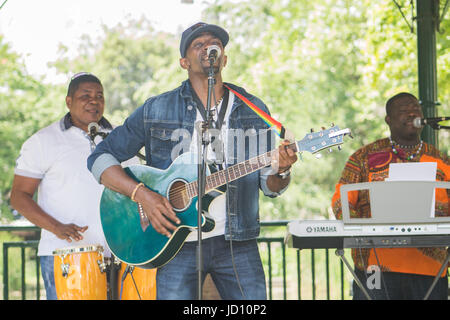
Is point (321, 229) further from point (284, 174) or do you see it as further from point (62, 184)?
point (62, 184)

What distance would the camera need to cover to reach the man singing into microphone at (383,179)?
370 cm

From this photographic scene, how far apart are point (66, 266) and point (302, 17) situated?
1525cm

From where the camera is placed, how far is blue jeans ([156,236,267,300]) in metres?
3.28

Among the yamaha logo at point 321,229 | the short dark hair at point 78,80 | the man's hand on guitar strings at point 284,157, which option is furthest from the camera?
the short dark hair at point 78,80

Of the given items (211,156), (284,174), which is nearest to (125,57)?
(211,156)

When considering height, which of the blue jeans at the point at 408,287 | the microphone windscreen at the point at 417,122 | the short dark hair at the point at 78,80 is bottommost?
the blue jeans at the point at 408,287

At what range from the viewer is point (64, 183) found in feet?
13.8

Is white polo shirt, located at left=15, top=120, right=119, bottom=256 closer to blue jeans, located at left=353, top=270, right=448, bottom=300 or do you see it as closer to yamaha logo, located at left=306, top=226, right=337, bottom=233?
yamaha logo, located at left=306, top=226, right=337, bottom=233

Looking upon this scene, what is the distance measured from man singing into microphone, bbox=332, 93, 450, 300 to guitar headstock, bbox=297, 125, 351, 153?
0.62 m

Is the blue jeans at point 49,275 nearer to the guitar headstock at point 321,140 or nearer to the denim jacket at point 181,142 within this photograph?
the denim jacket at point 181,142

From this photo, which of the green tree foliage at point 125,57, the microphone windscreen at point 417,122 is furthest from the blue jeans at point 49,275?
the green tree foliage at point 125,57

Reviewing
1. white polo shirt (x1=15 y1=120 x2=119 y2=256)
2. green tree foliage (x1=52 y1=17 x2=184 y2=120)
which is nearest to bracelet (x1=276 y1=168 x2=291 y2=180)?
white polo shirt (x1=15 y1=120 x2=119 y2=256)

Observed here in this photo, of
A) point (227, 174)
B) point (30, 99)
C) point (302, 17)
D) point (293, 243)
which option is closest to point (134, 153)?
point (227, 174)

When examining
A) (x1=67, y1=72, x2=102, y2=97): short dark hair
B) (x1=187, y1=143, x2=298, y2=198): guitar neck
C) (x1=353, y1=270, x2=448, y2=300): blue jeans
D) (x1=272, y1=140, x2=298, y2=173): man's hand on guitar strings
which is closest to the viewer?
(x1=272, y1=140, x2=298, y2=173): man's hand on guitar strings
